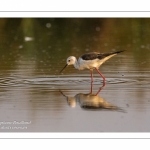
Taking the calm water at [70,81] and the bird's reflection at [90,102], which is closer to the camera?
the calm water at [70,81]

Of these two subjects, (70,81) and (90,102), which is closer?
(90,102)

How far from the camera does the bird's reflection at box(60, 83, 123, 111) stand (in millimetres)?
8695

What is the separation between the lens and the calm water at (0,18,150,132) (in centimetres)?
798

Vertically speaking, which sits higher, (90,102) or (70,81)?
(70,81)

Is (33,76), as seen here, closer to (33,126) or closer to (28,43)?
(33,126)

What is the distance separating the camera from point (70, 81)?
1080 cm

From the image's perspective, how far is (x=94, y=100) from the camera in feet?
30.1

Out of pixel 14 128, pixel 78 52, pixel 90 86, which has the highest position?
pixel 78 52

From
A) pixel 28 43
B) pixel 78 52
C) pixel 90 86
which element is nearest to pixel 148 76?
pixel 90 86

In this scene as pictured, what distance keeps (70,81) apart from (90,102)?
1.80 metres

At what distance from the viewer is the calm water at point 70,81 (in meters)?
7.98

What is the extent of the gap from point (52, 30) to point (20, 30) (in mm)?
1129

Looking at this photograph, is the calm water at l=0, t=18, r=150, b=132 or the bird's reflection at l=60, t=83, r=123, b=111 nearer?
the calm water at l=0, t=18, r=150, b=132

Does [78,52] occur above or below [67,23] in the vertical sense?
below
